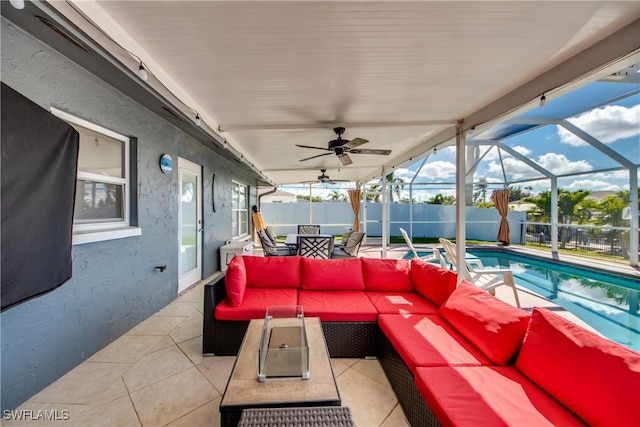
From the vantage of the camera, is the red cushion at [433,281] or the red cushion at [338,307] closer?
the red cushion at [338,307]

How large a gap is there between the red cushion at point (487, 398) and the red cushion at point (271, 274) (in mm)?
1726

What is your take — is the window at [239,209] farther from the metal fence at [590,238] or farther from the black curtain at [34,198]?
the metal fence at [590,238]

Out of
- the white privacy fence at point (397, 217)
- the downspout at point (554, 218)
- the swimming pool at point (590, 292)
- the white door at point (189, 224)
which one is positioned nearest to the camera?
the swimming pool at point (590, 292)

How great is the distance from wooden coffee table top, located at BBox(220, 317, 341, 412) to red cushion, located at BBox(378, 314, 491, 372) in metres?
0.58

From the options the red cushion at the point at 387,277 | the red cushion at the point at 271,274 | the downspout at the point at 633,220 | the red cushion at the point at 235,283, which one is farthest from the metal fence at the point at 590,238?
the red cushion at the point at 235,283

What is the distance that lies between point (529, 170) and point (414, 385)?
35.4 ft

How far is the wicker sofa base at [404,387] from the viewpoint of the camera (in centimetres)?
139

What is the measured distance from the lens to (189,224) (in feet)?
14.4

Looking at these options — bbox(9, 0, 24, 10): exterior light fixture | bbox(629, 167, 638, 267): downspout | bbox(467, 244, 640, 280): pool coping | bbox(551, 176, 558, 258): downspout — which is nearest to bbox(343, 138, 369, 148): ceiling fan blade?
bbox(9, 0, 24, 10): exterior light fixture

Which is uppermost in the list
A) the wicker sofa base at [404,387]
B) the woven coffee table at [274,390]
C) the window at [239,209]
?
the window at [239,209]

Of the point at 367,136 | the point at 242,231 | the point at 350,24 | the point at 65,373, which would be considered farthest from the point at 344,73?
the point at 242,231

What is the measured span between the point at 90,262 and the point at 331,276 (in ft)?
7.58

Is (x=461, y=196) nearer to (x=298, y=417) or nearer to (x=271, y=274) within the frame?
(x=271, y=274)

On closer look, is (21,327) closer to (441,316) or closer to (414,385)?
(414,385)
